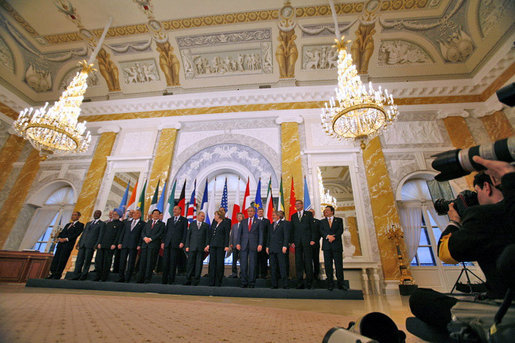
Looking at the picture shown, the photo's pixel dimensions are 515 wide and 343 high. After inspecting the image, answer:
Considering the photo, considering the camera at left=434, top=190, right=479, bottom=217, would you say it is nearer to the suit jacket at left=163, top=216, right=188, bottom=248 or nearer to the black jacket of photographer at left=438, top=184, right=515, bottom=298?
the black jacket of photographer at left=438, top=184, right=515, bottom=298

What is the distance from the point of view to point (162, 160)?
7.77m

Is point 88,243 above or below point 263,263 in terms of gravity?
above

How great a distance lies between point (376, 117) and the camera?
496 cm

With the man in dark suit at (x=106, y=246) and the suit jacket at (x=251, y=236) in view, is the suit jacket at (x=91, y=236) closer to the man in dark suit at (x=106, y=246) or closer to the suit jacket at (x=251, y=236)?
the man in dark suit at (x=106, y=246)

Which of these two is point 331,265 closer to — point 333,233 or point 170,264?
point 333,233

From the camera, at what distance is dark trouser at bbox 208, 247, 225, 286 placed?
14.5 feet

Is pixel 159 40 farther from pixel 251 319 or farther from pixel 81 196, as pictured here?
pixel 251 319

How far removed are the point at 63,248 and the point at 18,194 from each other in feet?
16.6

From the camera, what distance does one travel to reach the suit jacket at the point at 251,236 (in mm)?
4594

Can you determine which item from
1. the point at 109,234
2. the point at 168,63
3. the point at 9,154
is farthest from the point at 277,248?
the point at 9,154

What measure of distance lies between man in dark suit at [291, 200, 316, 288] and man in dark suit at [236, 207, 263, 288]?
2.28 feet

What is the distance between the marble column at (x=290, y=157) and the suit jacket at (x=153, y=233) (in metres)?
3.22

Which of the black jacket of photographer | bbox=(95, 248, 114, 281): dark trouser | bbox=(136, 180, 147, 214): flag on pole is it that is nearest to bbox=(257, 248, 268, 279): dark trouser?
bbox=(95, 248, 114, 281): dark trouser

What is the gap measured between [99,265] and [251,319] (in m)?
4.67
